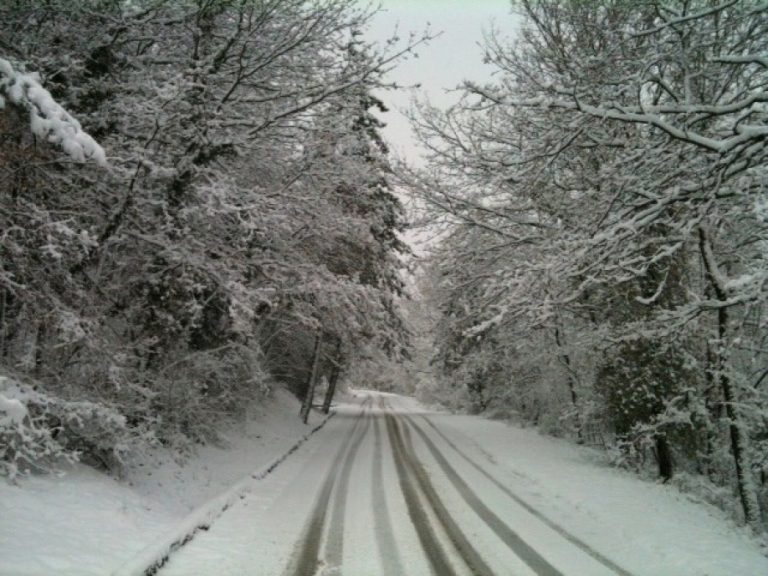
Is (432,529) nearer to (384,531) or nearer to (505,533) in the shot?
(384,531)

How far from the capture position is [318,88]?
976cm

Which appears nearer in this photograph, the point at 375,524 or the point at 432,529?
the point at 432,529

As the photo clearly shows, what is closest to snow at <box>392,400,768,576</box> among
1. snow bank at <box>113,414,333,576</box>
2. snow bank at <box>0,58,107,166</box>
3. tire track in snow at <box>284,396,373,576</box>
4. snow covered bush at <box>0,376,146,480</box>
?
tire track in snow at <box>284,396,373,576</box>

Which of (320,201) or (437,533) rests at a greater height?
(320,201)

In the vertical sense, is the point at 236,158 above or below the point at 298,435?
above

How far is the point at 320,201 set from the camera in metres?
11.7

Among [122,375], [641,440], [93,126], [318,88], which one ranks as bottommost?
[641,440]

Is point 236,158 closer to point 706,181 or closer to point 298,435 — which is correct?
point 706,181

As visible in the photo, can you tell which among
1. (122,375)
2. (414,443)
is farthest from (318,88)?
(414,443)

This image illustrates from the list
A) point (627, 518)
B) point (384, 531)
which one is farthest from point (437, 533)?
point (627, 518)

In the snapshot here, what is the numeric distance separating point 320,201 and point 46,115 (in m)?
7.33

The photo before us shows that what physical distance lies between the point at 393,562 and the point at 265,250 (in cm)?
741

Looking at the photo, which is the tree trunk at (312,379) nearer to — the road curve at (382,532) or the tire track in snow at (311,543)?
the road curve at (382,532)

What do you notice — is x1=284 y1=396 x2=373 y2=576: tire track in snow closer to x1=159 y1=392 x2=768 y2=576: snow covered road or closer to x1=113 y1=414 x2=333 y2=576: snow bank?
x1=159 y1=392 x2=768 y2=576: snow covered road
